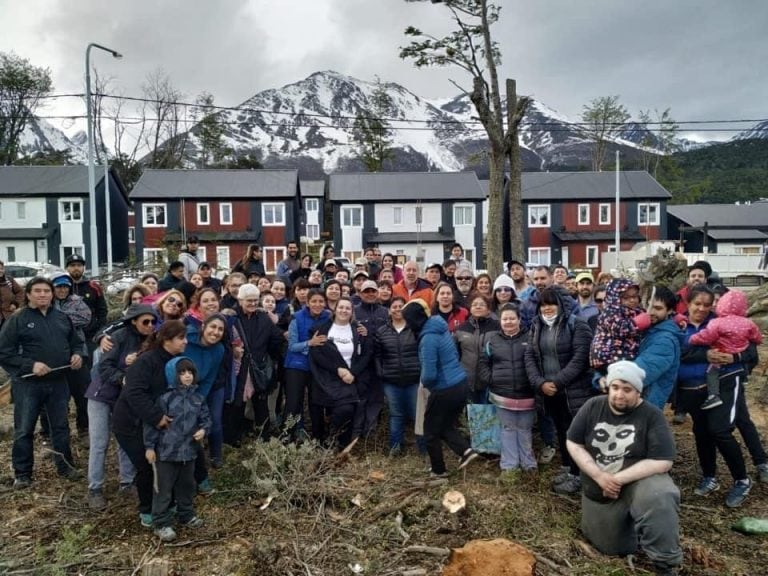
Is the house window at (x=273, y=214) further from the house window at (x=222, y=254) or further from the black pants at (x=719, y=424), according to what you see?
the black pants at (x=719, y=424)

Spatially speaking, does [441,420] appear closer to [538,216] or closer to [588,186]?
[538,216]

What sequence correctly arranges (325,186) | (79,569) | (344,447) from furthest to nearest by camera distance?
(325,186) < (344,447) < (79,569)

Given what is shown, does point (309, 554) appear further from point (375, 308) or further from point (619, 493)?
point (375, 308)

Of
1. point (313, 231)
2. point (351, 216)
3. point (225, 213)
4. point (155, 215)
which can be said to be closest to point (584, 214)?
point (351, 216)

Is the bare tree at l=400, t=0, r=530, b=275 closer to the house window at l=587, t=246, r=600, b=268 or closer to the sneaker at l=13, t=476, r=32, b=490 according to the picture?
the sneaker at l=13, t=476, r=32, b=490

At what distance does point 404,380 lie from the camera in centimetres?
568

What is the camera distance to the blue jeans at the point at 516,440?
5152 mm

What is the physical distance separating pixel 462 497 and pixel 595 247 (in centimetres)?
3904

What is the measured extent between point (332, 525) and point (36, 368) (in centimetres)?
314

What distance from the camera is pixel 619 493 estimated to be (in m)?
3.80

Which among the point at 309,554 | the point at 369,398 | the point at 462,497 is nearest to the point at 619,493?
the point at 462,497

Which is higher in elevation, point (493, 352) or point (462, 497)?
point (493, 352)

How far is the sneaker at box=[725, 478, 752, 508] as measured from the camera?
4.57m

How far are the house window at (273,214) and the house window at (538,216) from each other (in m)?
18.3
